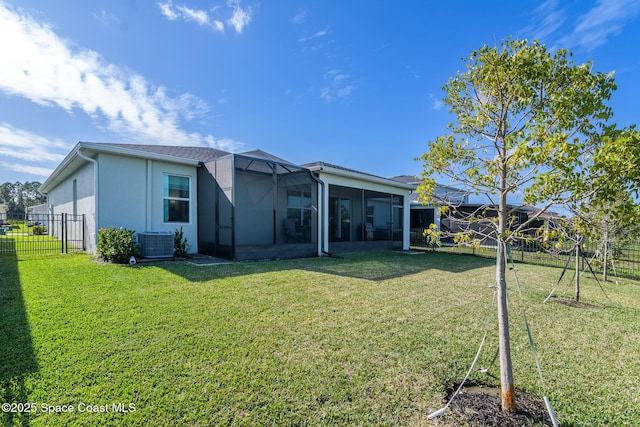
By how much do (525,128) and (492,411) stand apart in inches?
82.5

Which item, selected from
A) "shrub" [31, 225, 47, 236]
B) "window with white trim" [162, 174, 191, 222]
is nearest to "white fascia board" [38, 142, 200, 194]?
"window with white trim" [162, 174, 191, 222]

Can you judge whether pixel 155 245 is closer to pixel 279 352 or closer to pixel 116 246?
pixel 116 246

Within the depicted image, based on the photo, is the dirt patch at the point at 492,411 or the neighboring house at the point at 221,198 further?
the neighboring house at the point at 221,198

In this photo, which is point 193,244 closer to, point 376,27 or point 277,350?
point 277,350

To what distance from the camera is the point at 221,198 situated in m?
8.63

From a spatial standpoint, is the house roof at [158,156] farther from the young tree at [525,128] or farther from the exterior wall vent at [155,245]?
the young tree at [525,128]

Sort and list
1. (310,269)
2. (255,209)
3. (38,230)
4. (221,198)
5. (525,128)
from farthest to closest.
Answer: (38,230) → (255,209) → (221,198) → (310,269) → (525,128)

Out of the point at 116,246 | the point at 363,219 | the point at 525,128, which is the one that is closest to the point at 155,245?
the point at 116,246

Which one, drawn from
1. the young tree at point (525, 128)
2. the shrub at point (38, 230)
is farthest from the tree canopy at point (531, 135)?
the shrub at point (38, 230)

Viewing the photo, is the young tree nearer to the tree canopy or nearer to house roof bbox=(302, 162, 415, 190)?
the tree canopy

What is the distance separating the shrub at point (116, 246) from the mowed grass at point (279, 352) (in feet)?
5.31

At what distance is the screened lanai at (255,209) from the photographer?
27.7 ft

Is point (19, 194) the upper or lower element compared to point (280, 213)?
upper

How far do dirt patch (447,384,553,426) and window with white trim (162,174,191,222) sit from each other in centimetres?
902
